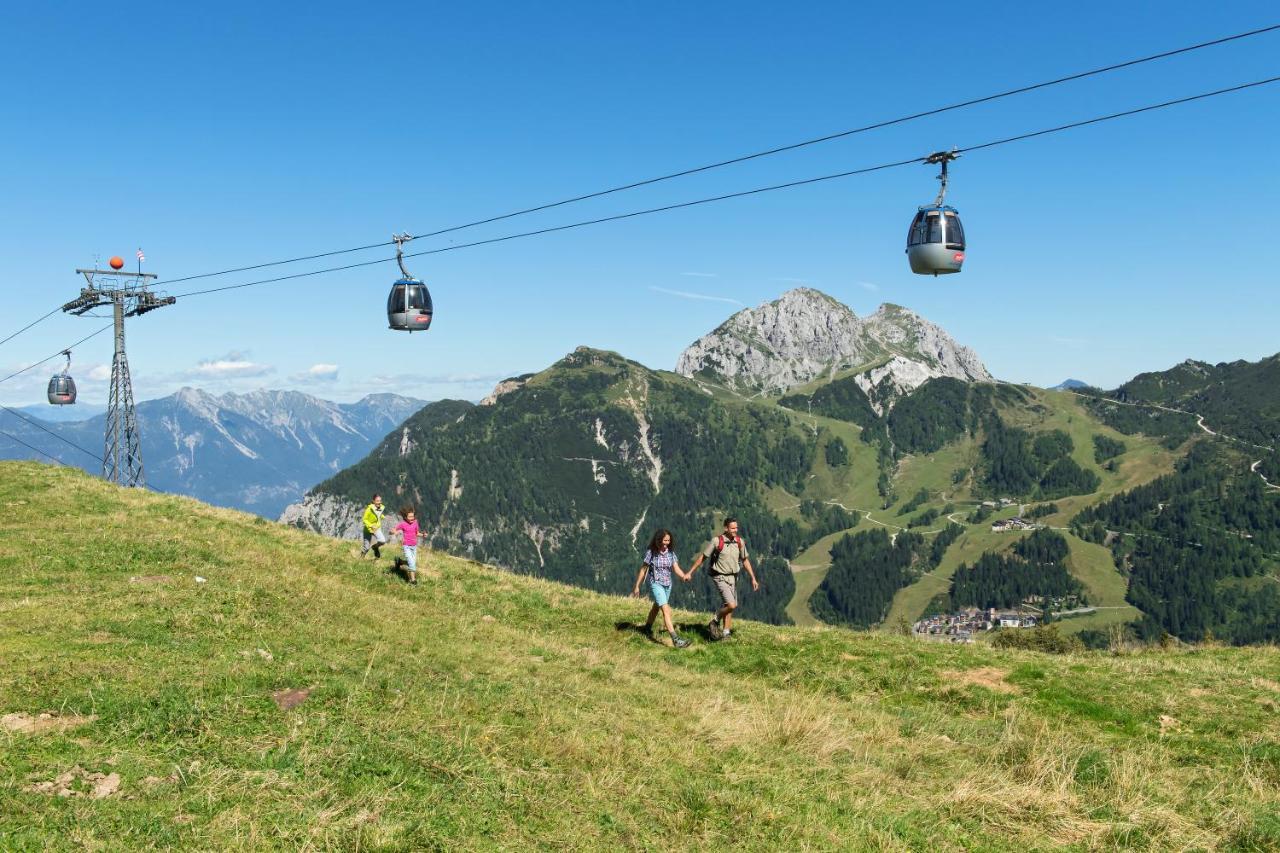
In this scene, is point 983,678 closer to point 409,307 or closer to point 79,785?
point 79,785

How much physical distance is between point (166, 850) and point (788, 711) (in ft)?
32.5

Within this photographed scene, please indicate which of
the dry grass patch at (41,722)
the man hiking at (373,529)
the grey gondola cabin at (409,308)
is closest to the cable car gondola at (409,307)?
the grey gondola cabin at (409,308)

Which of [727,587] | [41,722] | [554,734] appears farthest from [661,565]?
[41,722]

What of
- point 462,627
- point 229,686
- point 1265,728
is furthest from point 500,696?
point 1265,728

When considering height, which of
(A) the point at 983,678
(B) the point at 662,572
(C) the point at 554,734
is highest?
(B) the point at 662,572

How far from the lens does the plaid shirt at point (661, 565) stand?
21156 millimetres

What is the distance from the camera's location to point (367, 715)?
38.8 ft

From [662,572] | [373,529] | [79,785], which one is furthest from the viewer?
[373,529]

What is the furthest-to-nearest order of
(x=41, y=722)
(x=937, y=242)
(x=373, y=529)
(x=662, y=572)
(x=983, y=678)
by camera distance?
(x=373, y=529) → (x=937, y=242) → (x=662, y=572) → (x=983, y=678) → (x=41, y=722)

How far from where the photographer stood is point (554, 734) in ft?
39.4

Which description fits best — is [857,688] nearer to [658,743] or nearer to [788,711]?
[788,711]

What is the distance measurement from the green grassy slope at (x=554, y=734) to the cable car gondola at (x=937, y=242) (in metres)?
12.1

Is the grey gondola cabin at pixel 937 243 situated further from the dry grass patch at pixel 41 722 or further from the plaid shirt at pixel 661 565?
the dry grass patch at pixel 41 722

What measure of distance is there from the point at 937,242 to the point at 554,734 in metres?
20.5
